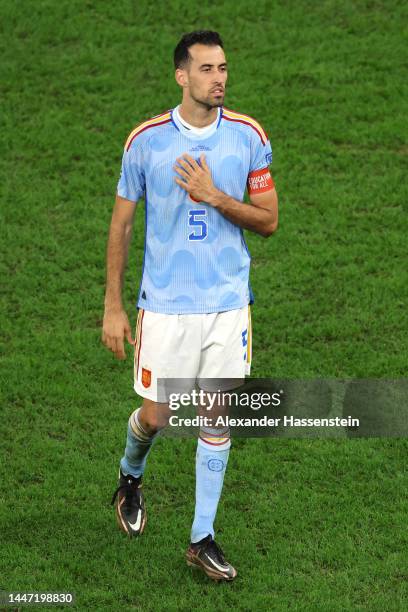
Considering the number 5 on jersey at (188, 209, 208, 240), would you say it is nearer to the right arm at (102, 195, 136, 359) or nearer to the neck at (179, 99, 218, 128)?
the right arm at (102, 195, 136, 359)

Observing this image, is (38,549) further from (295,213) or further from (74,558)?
(295,213)

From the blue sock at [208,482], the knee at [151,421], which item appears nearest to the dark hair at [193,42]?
the knee at [151,421]

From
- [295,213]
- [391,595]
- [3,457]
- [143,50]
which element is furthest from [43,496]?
[143,50]

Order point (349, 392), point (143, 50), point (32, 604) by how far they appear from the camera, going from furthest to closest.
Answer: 1. point (143, 50)
2. point (349, 392)
3. point (32, 604)

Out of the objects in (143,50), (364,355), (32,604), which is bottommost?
(32,604)

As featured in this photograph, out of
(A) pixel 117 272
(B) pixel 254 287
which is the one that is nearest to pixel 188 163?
(A) pixel 117 272

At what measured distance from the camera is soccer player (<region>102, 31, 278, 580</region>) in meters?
7.28

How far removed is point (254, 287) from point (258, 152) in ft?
11.3

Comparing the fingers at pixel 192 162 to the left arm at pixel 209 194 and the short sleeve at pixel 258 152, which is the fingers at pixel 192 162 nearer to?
the left arm at pixel 209 194

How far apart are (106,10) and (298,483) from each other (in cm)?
767

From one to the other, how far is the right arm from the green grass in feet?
4.32

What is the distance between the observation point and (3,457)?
28.9 feet

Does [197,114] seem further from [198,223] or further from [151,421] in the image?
[151,421]

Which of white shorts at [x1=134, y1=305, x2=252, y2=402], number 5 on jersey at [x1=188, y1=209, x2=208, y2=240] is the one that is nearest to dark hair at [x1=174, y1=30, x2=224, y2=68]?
number 5 on jersey at [x1=188, y1=209, x2=208, y2=240]
